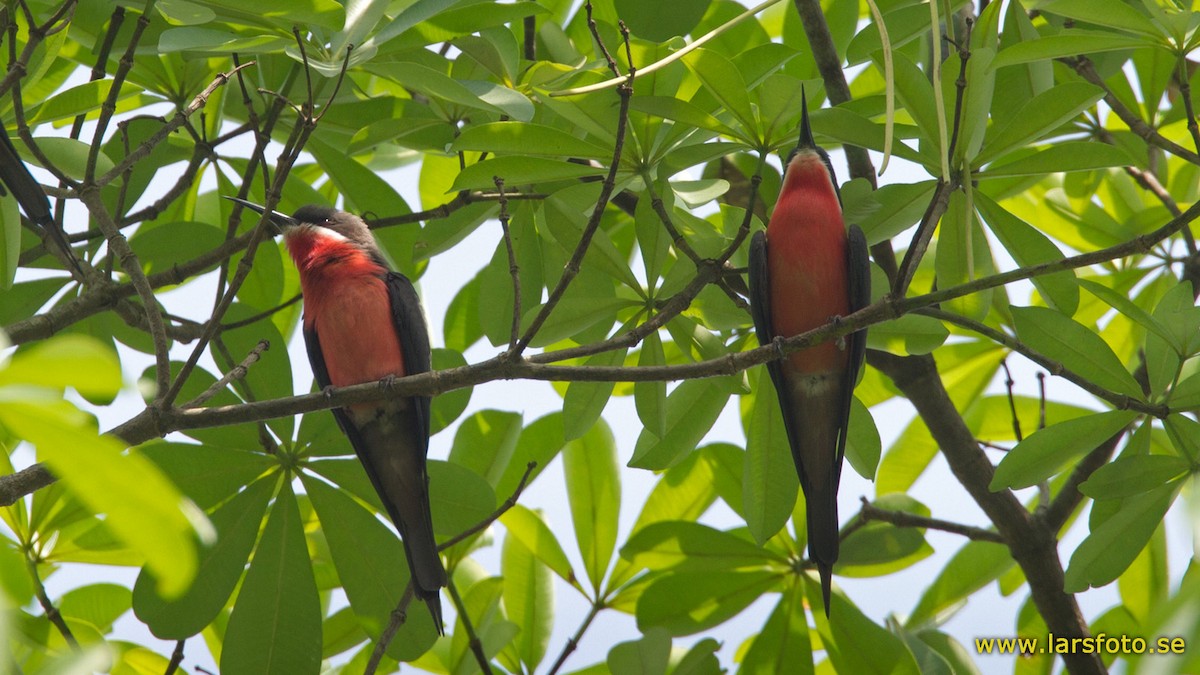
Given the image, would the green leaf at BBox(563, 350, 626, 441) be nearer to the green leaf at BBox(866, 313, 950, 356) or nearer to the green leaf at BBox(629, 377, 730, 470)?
the green leaf at BBox(629, 377, 730, 470)

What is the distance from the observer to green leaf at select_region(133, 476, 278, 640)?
361 cm

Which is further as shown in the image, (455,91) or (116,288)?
(116,288)

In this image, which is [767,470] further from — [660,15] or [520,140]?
[660,15]

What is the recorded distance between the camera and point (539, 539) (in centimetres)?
438

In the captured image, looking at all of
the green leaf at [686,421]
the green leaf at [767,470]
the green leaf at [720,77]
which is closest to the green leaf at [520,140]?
the green leaf at [720,77]

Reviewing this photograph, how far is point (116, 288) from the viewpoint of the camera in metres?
3.61

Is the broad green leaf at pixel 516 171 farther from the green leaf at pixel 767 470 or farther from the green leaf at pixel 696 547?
the green leaf at pixel 696 547

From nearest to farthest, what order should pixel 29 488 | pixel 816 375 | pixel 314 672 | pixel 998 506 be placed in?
pixel 29 488, pixel 314 672, pixel 816 375, pixel 998 506

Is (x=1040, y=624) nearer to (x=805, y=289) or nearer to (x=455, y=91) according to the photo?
(x=805, y=289)

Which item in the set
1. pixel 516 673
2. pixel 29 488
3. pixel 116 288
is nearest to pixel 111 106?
pixel 116 288

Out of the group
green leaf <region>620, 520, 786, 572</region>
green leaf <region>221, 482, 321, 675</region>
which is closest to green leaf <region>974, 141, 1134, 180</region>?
green leaf <region>620, 520, 786, 572</region>

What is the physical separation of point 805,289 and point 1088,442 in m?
1.09

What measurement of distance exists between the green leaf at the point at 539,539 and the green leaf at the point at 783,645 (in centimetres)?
80

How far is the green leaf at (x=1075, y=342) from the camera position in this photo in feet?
10.6
